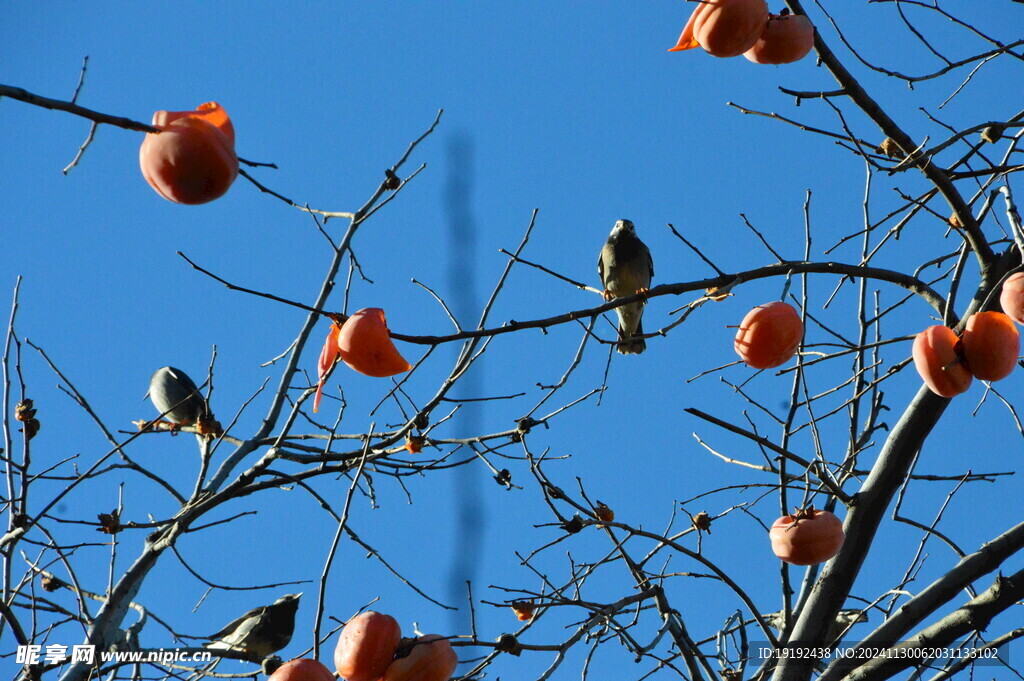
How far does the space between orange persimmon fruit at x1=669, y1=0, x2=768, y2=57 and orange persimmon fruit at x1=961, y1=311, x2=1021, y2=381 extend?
937 millimetres

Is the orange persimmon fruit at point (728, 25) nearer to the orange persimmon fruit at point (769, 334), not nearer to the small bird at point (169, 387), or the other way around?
the orange persimmon fruit at point (769, 334)

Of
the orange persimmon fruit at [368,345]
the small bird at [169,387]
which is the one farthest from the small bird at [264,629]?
the orange persimmon fruit at [368,345]

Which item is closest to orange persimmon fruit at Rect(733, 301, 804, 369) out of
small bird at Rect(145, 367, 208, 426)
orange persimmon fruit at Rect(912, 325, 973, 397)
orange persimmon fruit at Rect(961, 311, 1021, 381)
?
orange persimmon fruit at Rect(912, 325, 973, 397)

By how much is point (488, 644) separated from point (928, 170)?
1917 millimetres

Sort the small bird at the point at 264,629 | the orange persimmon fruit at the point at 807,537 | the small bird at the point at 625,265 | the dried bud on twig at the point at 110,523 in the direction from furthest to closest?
the small bird at the point at 625,265 < the small bird at the point at 264,629 < the dried bud on twig at the point at 110,523 < the orange persimmon fruit at the point at 807,537

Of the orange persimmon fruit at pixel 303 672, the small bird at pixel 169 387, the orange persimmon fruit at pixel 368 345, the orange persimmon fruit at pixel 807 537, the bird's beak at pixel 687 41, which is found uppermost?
the small bird at pixel 169 387

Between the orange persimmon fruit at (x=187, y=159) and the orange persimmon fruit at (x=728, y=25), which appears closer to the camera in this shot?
the orange persimmon fruit at (x=187, y=159)

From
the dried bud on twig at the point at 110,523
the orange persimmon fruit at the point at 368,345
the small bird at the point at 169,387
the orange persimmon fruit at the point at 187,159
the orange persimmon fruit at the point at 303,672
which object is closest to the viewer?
the orange persimmon fruit at the point at 187,159

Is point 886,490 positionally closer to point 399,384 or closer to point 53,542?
point 399,384

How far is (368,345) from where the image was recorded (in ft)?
7.54

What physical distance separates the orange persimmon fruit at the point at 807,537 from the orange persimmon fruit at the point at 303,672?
128 centimetres

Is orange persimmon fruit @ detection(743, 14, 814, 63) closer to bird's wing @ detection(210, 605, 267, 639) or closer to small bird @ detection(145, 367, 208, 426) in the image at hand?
bird's wing @ detection(210, 605, 267, 639)

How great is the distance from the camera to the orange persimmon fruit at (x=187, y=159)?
2.03 metres

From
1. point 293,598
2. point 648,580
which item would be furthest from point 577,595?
point 293,598
